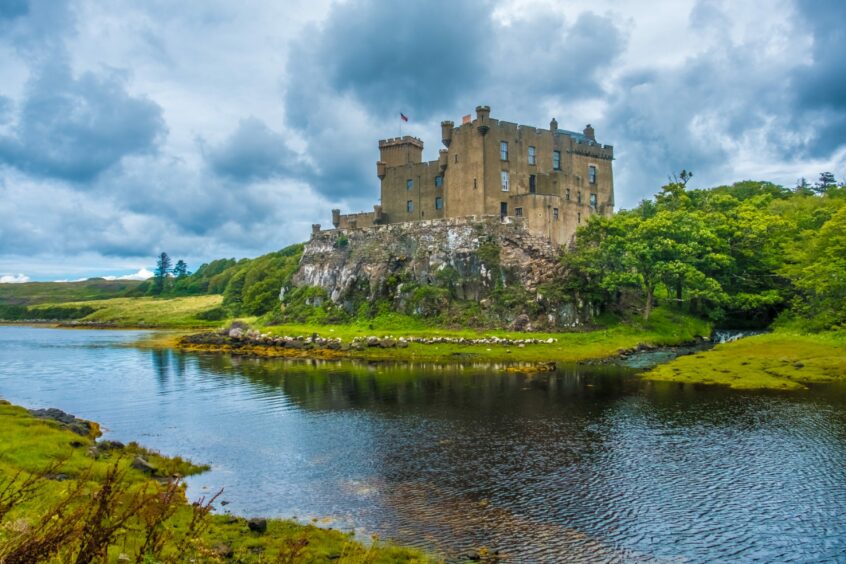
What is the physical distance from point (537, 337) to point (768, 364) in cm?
2255

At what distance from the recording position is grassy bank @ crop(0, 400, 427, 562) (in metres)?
7.23

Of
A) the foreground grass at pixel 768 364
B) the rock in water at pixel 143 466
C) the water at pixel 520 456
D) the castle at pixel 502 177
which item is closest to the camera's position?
the water at pixel 520 456

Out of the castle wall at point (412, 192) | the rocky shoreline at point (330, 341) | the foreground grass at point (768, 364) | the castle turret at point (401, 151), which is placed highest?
the castle turret at point (401, 151)

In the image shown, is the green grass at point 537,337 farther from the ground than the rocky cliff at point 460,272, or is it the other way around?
the rocky cliff at point 460,272

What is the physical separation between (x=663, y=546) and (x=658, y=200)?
261 feet

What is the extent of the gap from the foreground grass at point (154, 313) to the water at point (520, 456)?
87.4 meters

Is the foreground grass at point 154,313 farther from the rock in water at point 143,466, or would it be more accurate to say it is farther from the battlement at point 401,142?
the rock in water at point 143,466

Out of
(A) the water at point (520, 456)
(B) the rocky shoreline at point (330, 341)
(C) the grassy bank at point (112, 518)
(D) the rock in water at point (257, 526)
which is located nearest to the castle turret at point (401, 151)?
(B) the rocky shoreline at point (330, 341)

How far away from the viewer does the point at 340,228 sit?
92938mm

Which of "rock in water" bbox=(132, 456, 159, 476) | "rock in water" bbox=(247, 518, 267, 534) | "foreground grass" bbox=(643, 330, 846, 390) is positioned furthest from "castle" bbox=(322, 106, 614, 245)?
"rock in water" bbox=(247, 518, 267, 534)

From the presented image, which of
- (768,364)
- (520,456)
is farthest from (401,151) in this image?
(520,456)

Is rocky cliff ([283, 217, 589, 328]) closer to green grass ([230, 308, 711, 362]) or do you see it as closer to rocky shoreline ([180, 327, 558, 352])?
green grass ([230, 308, 711, 362])

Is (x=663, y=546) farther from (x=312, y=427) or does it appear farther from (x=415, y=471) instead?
(x=312, y=427)

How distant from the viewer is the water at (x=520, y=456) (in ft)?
61.7
